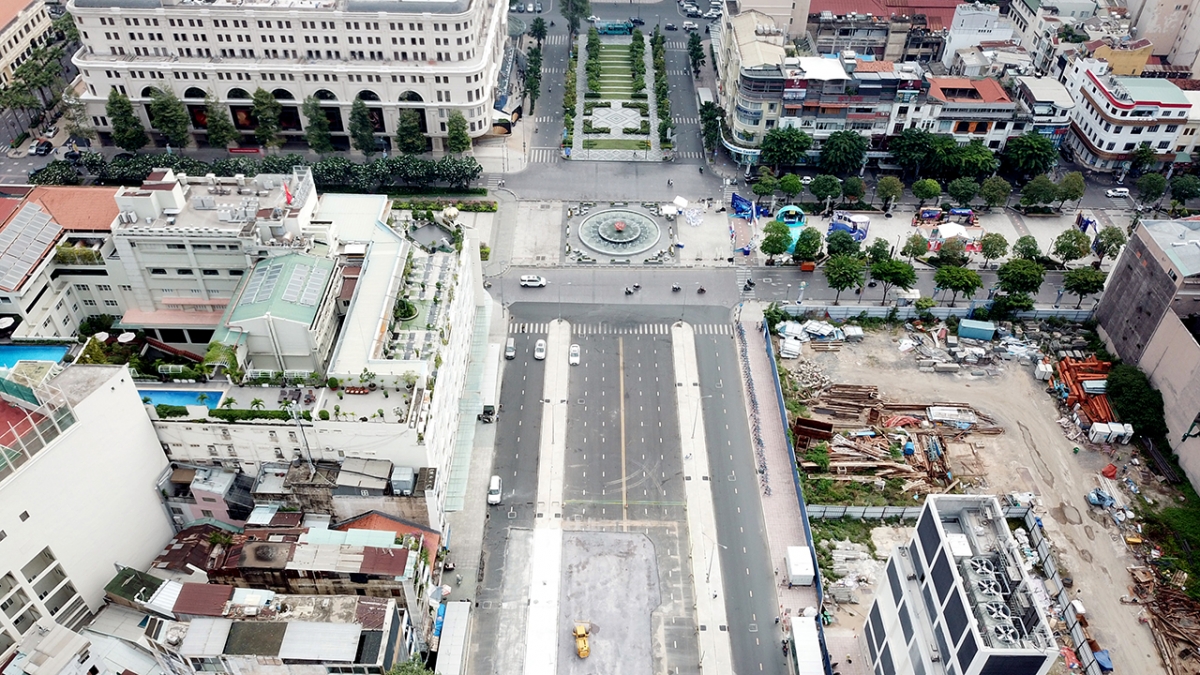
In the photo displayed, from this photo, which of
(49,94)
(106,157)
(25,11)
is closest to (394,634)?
(106,157)

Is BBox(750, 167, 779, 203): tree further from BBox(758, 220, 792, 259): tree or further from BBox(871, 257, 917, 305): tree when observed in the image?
BBox(871, 257, 917, 305): tree

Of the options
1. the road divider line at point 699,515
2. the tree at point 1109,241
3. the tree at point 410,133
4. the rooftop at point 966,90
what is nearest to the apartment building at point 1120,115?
the rooftop at point 966,90

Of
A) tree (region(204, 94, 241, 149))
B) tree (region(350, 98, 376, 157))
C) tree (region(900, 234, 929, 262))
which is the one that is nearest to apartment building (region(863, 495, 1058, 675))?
tree (region(900, 234, 929, 262))

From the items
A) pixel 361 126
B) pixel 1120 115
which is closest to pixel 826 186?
pixel 1120 115

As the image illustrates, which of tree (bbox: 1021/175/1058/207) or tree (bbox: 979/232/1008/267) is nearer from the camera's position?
tree (bbox: 979/232/1008/267)

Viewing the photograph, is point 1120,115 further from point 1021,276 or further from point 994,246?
point 1021,276
